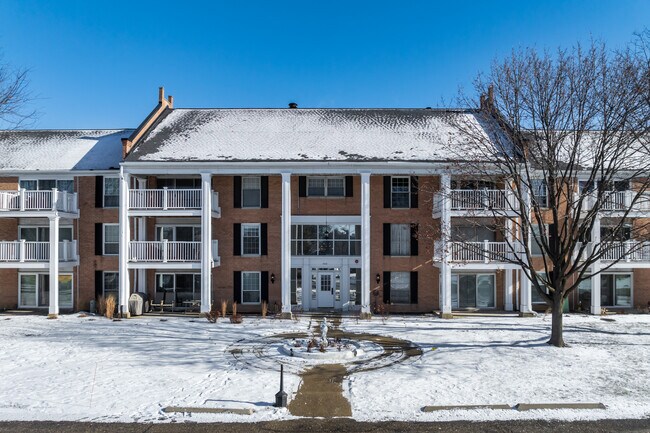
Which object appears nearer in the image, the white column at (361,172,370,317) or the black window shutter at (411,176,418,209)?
the white column at (361,172,370,317)

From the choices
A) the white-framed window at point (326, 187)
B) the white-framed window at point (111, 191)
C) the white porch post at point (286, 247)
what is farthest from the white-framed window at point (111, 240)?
the white-framed window at point (326, 187)

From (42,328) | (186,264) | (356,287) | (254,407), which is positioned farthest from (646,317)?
(42,328)

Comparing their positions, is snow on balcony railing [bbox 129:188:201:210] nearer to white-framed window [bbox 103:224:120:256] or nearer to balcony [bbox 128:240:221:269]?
balcony [bbox 128:240:221:269]

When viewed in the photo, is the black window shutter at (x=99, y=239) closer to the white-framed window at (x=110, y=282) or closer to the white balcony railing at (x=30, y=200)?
the white-framed window at (x=110, y=282)

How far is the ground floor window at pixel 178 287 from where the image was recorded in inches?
968

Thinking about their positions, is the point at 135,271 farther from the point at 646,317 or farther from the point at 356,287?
the point at 646,317

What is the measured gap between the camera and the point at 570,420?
391 inches

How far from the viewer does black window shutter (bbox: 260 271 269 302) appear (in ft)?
79.6

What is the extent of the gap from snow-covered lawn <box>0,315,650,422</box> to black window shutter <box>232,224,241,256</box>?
529cm

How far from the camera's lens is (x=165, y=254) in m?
22.5

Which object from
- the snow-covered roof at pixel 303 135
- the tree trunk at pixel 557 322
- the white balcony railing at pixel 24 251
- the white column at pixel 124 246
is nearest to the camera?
the tree trunk at pixel 557 322

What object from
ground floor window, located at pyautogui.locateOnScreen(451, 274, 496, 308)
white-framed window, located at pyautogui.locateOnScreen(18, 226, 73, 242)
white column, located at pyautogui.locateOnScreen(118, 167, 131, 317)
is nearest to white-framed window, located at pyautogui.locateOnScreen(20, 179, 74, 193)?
white-framed window, located at pyautogui.locateOnScreen(18, 226, 73, 242)

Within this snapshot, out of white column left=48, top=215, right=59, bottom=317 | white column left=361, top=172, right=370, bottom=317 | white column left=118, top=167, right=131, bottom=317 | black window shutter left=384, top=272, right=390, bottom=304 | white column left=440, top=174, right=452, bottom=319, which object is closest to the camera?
white column left=440, top=174, right=452, bottom=319

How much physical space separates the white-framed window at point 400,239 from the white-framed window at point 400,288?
1.13 m
